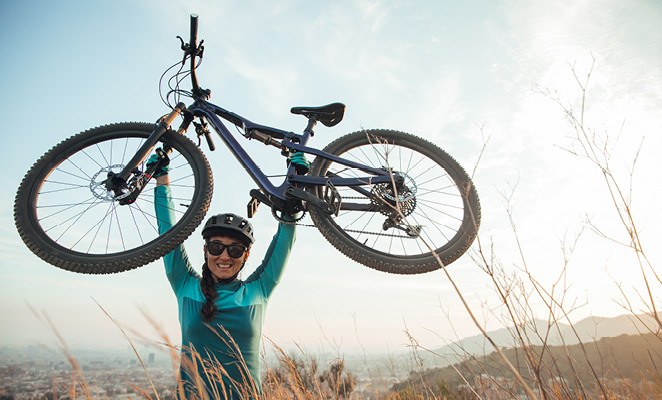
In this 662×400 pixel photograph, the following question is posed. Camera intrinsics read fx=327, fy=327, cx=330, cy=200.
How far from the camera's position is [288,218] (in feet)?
10.3

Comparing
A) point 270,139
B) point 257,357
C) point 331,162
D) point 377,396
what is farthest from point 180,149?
point 377,396

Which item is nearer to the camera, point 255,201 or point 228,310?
point 228,310

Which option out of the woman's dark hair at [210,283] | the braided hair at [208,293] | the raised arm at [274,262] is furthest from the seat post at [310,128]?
the braided hair at [208,293]

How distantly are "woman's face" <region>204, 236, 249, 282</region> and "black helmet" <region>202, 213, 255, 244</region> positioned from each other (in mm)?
89

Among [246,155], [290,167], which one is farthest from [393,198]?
[246,155]

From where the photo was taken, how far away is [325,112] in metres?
3.48

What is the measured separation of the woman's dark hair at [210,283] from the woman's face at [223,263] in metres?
0.05

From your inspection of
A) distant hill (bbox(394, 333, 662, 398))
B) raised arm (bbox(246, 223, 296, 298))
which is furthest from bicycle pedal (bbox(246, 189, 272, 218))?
distant hill (bbox(394, 333, 662, 398))

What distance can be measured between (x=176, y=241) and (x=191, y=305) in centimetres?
53

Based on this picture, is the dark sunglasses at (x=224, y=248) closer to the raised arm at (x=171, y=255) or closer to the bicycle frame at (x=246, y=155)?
the raised arm at (x=171, y=255)

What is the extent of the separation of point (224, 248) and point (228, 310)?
22.6 inches

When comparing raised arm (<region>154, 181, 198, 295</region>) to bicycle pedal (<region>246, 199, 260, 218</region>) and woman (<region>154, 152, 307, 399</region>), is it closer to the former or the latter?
woman (<region>154, 152, 307, 399</region>)

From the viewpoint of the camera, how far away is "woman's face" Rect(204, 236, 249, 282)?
9.63ft

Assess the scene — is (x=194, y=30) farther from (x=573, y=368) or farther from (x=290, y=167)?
(x=573, y=368)
